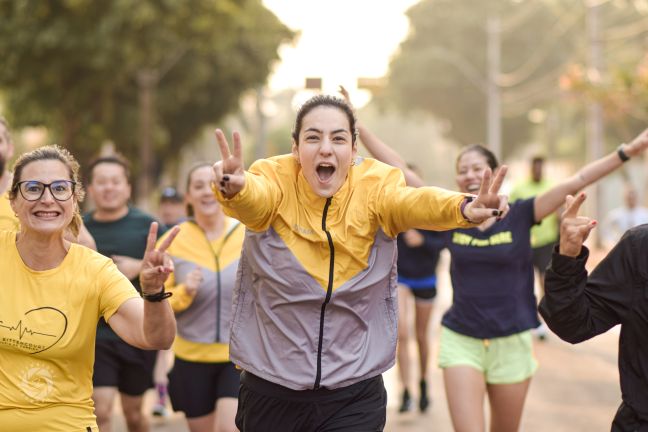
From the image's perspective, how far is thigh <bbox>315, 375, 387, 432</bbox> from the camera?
439 centimetres

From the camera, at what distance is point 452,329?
6.46m

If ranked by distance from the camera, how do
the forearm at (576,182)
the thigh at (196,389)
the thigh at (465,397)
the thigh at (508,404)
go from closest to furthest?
the forearm at (576,182) < the thigh at (465,397) < the thigh at (508,404) < the thigh at (196,389)

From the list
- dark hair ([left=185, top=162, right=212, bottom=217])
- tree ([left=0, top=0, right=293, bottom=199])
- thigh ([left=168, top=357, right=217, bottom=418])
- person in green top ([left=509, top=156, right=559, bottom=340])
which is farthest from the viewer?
tree ([left=0, top=0, right=293, bottom=199])

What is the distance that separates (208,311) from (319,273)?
2.41 meters

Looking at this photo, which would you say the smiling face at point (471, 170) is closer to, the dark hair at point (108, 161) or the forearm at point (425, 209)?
the forearm at point (425, 209)

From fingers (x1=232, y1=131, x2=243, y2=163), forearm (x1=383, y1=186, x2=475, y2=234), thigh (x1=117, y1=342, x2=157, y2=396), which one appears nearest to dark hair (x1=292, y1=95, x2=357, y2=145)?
forearm (x1=383, y1=186, x2=475, y2=234)

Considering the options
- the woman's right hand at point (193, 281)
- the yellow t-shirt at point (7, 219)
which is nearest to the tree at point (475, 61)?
the woman's right hand at point (193, 281)

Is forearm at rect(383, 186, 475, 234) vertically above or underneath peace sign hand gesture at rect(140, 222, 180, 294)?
above

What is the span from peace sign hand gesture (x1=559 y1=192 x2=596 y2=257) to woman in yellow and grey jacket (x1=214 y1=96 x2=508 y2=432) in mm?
506

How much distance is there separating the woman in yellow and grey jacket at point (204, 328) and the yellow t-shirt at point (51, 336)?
204 cm

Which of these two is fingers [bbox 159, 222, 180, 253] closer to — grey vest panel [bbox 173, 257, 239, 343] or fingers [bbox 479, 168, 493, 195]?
fingers [bbox 479, 168, 493, 195]

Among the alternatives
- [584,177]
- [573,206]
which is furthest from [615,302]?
[584,177]

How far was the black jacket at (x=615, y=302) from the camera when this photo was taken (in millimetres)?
3861

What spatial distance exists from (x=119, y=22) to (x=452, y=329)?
15.8 meters
